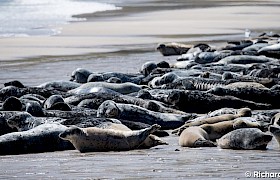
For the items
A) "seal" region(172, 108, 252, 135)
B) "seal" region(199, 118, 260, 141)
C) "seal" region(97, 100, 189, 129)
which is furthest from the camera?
"seal" region(97, 100, 189, 129)

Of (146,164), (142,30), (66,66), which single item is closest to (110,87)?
(66,66)

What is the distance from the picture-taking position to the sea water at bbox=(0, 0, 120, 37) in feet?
70.4

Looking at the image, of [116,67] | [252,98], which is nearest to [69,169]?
[252,98]

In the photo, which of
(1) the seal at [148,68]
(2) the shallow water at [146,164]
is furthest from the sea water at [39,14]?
(2) the shallow water at [146,164]

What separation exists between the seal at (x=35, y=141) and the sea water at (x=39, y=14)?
13.5 meters

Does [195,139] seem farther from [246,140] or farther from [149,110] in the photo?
[149,110]

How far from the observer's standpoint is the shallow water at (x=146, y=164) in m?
4.87

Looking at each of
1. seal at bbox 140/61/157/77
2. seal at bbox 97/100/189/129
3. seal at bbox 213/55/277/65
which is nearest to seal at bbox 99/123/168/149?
seal at bbox 97/100/189/129

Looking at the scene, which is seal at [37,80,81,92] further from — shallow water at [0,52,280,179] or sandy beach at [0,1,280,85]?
shallow water at [0,52,280,179]

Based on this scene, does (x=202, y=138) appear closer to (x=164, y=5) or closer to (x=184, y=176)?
(x=184, y=176)

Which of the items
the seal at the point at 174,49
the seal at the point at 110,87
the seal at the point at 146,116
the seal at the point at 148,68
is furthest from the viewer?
the seal at the point at 174,49

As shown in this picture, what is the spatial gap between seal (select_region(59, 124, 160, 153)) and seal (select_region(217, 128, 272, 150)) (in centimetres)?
68

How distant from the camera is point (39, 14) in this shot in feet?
89.9

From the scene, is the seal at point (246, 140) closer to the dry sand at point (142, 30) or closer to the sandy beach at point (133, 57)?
the sandy beach at point (133, 57)
